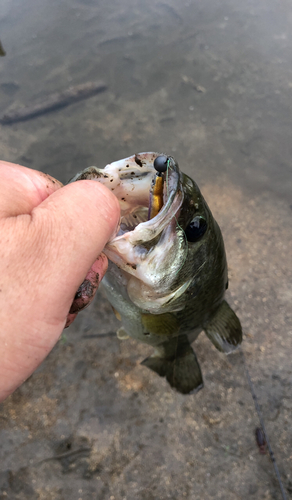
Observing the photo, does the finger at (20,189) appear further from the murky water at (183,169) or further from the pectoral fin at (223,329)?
the murky water at (183,169)

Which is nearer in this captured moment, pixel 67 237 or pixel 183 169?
pixel 67 237

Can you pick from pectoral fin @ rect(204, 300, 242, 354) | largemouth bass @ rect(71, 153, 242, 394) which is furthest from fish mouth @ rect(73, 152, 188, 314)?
pectoral fin @ rect(204, 300, 242, 354)

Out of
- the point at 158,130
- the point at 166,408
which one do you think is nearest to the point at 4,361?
the point at 166,408

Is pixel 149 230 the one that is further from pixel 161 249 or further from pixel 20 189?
pixel 20 189

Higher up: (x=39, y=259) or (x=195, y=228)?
(x=39, y=259)

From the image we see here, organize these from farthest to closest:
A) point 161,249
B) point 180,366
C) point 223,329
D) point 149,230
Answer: point 180,366 → point 223,329 → point 161,249 → point 149,230

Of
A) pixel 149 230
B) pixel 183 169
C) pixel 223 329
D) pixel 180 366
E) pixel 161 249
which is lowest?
pixel 180 366

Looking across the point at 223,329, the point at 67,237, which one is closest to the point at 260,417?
the point at 223,329

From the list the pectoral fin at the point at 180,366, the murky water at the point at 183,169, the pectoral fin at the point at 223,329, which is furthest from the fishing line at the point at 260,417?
the pectoral fin at the point at 223,329

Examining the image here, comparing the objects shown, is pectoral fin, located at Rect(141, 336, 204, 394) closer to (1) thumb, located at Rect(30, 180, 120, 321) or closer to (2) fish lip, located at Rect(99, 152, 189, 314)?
(2) fish lip, located at Rect(99, 152, 189, 314)
